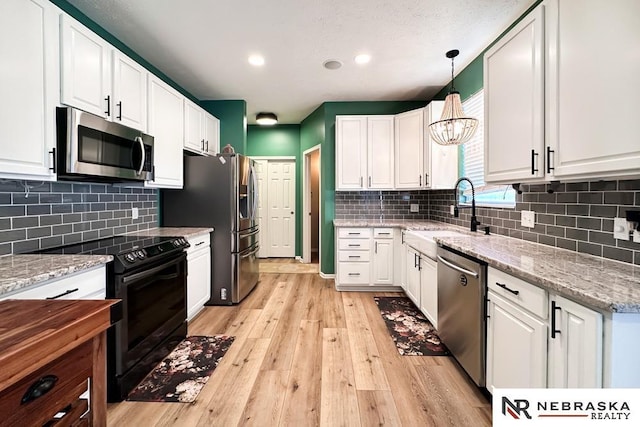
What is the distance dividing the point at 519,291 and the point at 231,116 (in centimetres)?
391

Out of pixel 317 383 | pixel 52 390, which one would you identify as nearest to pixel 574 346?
pixel 317 383

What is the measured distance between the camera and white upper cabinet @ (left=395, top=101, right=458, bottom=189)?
3490 millimetres

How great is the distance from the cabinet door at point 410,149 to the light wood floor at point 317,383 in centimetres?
180

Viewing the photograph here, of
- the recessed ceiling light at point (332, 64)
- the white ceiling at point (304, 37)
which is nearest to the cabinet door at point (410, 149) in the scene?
the white ceiling at point (304, 37)

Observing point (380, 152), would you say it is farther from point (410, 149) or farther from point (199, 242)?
point (199, 242)

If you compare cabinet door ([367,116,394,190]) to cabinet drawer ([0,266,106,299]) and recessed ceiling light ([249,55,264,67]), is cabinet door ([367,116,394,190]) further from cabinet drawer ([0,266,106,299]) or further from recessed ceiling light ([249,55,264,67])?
cabinet drawer ([0,266,106,299])

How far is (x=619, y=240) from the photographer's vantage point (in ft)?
4.91

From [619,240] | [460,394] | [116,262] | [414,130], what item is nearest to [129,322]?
[116,262]

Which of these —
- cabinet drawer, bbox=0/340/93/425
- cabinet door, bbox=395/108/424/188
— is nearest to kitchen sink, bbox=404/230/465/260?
cabinet door, bbox=395/108/424/188

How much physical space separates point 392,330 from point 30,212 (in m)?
2.85

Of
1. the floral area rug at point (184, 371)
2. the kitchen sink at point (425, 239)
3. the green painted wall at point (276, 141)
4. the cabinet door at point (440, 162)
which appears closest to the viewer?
the floral area rug at point (184, 371)

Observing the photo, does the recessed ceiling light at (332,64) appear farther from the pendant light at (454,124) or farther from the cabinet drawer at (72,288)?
the cabinet drawer at (72,288)

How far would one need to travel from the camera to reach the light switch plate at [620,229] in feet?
4.76

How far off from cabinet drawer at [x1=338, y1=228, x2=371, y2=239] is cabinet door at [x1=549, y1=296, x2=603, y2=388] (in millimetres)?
2578
